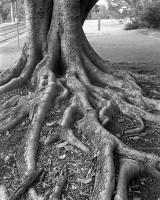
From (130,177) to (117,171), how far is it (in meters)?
0.17

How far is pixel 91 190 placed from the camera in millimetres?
4348

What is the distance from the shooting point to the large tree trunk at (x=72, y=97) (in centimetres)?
453

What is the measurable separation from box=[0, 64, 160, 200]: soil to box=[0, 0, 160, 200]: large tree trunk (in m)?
0.08

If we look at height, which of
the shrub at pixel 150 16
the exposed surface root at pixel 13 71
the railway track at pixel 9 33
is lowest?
the railway track at pixel 9 33

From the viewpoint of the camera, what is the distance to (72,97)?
20.3ft

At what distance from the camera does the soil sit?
4.42 meters

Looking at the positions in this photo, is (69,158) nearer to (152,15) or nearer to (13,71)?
(13,71)

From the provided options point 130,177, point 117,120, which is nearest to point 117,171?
point 130,177

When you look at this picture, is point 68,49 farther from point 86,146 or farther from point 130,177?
point 130,177

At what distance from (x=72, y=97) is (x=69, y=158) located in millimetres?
1494

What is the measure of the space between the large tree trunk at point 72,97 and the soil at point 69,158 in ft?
0.28

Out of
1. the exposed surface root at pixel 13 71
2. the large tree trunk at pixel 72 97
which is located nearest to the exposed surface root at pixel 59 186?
the large tree trunk at pixel 72 97

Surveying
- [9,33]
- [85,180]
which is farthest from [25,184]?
[9,33]

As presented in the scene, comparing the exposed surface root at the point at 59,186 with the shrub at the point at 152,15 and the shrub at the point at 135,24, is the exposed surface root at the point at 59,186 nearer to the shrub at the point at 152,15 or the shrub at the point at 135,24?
the shrub at the point at 152,15
